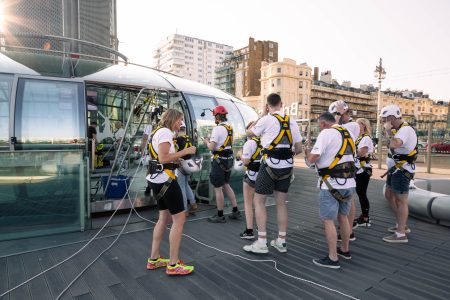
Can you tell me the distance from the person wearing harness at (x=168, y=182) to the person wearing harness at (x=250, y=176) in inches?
53.7

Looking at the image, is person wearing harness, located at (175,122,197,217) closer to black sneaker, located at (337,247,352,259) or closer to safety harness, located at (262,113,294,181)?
safety harness, located at (262,113,294,181)

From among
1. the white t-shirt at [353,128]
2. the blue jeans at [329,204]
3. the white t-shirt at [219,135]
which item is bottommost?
the blue jeans at [329,204]

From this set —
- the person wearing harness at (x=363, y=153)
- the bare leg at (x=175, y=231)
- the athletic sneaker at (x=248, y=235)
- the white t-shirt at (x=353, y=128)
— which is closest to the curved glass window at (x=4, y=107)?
the bare leg at (x=175, y=231)

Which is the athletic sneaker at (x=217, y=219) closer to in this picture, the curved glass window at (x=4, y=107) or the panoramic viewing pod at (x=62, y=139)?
the panoramic viewing pod at (x=62, y=139)

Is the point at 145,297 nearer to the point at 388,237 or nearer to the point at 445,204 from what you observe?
the point at 388,237

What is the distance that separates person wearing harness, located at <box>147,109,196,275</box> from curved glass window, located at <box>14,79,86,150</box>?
362 centimetres

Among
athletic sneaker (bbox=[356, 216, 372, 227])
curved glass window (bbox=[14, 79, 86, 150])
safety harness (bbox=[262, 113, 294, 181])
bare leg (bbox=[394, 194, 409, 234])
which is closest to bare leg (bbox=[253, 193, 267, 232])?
safety harness (bbox=[262, 113, 294, 181])

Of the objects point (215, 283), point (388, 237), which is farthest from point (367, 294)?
point (388, 237)

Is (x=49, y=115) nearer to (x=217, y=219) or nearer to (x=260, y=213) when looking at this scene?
(x=217, y=219)

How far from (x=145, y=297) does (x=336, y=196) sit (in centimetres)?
237

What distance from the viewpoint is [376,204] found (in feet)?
22.4

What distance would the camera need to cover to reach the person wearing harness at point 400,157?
13.5 feet

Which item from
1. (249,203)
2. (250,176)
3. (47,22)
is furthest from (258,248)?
(47,22)

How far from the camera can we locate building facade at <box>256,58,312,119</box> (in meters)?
63.0
